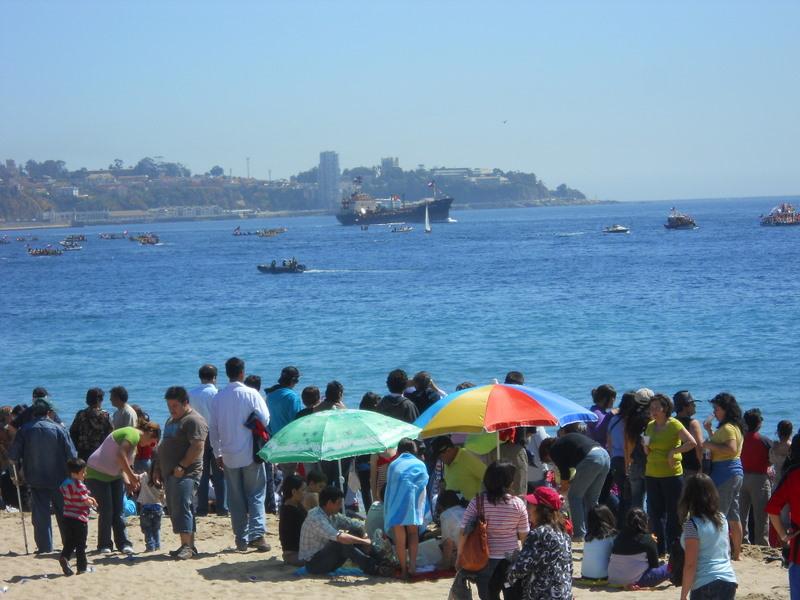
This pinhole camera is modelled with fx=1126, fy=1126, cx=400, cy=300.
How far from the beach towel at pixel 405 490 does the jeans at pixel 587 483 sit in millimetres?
1603

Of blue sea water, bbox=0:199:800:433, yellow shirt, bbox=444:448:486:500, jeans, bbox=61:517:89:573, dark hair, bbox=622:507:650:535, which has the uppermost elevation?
yellow shirt, bbox=444:448:486:500

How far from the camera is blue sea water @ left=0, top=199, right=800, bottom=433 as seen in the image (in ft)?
97.7

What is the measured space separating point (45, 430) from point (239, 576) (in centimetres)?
208

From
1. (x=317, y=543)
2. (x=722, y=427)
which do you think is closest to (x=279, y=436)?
(x=317, y=543)

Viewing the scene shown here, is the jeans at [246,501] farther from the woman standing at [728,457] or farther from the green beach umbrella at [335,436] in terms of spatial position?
the woman standing at [728,457]

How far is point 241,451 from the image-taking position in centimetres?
960

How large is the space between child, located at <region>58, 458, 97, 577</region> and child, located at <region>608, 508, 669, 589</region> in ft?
13.5

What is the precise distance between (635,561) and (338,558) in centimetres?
231

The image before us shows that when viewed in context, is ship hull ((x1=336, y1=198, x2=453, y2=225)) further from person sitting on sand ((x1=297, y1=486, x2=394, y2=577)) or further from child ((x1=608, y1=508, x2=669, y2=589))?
child ((x1=608, y1=508, x2=669, y2=589))

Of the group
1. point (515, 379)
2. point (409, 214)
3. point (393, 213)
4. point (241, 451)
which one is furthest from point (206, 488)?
point (393, 213)

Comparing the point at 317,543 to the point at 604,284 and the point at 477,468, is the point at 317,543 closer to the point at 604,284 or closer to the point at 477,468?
the point at 477,468

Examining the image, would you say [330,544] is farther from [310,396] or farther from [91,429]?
[91,429]

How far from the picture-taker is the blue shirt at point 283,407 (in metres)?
10.8

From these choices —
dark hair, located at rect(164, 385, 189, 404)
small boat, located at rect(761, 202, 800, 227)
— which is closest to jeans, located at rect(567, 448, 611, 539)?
dark hair, located at rect(164, 385, 189, 404)
